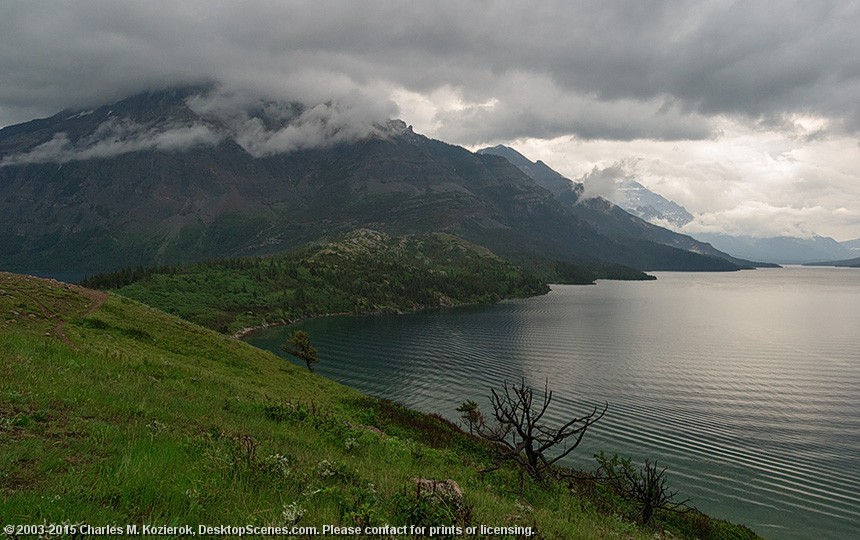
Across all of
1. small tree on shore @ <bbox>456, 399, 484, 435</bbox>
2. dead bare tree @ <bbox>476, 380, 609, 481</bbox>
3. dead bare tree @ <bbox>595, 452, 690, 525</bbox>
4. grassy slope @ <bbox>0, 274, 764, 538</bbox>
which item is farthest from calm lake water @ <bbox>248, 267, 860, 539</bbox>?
grassy slope @ <bbox>0, 274, 764, 538</bbox>

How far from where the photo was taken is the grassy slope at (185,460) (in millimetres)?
8312

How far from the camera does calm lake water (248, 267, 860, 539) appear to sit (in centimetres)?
4738

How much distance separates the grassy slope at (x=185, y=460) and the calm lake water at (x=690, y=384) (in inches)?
1421

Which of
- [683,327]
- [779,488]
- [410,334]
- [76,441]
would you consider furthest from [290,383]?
[683,327]

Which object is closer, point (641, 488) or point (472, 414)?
point (641, 488)

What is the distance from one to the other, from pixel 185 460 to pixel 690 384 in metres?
98.2

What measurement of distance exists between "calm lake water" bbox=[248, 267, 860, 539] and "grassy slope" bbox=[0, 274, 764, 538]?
118ft

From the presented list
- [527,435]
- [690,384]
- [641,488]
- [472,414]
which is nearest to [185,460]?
[527,435]

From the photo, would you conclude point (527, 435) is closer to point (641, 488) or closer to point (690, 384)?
point (641, 488)

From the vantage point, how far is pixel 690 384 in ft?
290

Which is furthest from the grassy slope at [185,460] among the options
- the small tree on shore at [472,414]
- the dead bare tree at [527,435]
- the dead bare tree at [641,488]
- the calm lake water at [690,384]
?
the calm lake water at [690,384]

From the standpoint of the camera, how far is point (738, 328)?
157 meters

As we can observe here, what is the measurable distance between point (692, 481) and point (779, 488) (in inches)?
329

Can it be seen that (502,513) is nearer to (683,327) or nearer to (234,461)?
(234,461)
